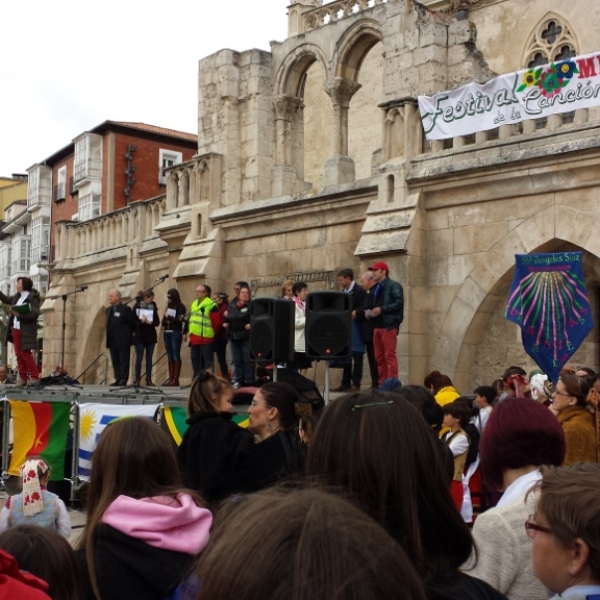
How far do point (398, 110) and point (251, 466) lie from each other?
983 cm

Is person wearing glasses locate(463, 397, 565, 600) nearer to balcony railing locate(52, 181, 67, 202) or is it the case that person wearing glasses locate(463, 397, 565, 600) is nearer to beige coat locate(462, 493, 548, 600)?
beige coat locate(462, 493, 548, 600)

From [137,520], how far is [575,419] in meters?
3.70

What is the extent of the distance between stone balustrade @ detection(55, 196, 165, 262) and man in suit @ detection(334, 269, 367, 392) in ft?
29.2

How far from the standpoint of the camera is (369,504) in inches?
91.4

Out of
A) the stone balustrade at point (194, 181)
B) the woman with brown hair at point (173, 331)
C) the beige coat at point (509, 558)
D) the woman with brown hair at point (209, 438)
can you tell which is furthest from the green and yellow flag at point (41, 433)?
the beige coat at point (509, 558)

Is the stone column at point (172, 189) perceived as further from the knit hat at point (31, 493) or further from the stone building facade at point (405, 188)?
the knit hat at point (31, 493)

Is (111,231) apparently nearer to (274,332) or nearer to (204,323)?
(204,323)

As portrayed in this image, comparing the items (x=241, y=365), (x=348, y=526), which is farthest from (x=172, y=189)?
(x=348, y=526)

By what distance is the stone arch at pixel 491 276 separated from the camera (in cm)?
1145

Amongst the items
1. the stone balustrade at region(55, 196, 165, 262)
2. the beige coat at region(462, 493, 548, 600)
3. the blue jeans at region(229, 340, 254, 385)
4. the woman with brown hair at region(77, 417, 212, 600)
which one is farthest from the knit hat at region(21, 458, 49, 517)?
the stone balustrade at region(55, 196, 165, 262)

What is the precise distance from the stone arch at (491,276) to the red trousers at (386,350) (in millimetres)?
1193

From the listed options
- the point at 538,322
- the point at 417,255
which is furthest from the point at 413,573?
the point at 417,255

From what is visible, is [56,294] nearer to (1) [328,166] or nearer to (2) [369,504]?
(1) [328,166]

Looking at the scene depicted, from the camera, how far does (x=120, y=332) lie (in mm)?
15898
